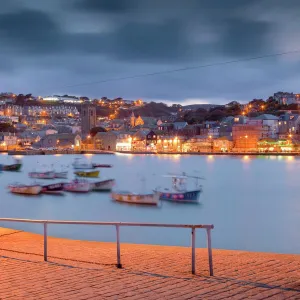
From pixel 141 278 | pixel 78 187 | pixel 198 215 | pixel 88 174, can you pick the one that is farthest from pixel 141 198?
pixel 88 174

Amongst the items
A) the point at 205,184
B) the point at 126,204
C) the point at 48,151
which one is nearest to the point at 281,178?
the point at 205,184

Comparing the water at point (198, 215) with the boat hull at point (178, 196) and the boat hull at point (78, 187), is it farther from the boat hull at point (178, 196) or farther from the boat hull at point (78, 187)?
the boat hull at point (78, 187)

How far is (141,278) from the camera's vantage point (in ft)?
14.9

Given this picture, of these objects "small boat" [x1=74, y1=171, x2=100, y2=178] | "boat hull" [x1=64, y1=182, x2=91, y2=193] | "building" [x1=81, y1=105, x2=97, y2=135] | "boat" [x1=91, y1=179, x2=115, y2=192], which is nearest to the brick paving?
"boat hull" [x1=64, y1=182, x2=91, y2=193]

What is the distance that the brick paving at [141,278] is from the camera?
3945 millimetres

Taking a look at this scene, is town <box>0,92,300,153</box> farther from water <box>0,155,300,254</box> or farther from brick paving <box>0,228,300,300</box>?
brick paving <box>0,228,300,300</box>

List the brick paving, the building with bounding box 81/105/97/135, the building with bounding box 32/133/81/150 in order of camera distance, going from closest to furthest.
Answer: the brick paving
the building with bounding box 32/133/81/150
the building with bounding box 81/105/97/135

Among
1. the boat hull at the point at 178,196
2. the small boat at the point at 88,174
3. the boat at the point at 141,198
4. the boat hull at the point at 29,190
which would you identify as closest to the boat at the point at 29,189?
the boat hull at the point at 29,190

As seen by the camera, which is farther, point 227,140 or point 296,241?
point 227,140

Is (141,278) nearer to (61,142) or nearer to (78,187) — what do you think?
(78,187)

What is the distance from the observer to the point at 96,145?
101250 mm

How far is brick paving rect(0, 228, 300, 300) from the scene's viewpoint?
3.95 meters

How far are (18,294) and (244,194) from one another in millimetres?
27136

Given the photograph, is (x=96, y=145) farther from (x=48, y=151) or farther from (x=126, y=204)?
(x=126, y=204)
